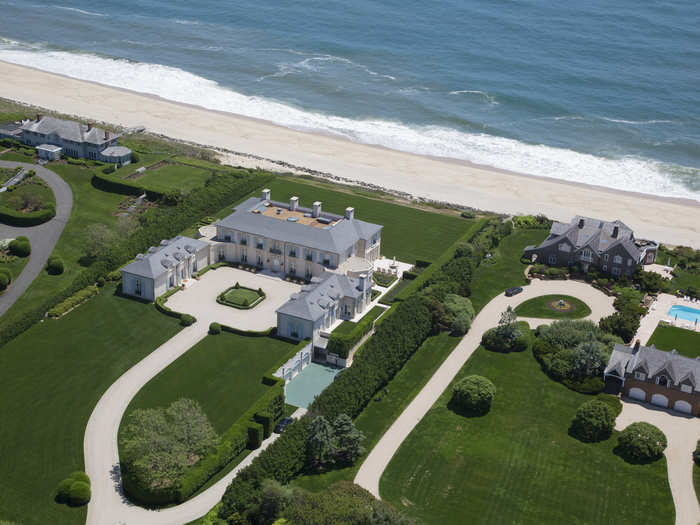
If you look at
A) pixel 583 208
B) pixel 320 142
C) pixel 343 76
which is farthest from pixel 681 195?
pixel 343 76

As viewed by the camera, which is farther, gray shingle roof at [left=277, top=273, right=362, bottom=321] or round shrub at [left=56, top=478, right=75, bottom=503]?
gray shingle roof at [left=277, top=273, right=362, bottom=321]

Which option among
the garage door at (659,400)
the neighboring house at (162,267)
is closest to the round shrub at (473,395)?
the garage door at (659,400)

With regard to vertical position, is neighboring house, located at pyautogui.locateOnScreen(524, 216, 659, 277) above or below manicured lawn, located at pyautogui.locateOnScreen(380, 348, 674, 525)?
above

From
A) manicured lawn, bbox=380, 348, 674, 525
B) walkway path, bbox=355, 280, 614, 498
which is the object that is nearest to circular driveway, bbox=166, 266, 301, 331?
walkway path, bbox=355, 280, 614, 498

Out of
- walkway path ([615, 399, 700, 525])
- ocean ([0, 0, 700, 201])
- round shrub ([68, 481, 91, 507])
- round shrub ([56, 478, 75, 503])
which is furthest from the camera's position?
ocean ([0, 0, 700, 201])

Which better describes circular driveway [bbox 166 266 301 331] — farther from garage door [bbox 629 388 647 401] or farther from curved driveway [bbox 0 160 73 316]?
garage door [bbox 629 388 647 401]

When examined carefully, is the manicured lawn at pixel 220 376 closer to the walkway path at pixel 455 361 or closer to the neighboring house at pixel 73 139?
the walkway path at pixel 455 361
